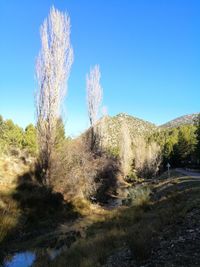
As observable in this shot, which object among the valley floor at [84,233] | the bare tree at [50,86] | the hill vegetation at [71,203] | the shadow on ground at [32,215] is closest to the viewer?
the valley floor at [84,233]

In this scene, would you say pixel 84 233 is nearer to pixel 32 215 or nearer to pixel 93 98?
pixel 32 215

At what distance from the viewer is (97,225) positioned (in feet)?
43.9

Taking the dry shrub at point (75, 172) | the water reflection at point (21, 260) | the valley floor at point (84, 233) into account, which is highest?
the dry shrub at point (75, 172)

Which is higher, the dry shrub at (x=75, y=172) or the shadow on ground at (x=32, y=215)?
the dry shrub at (x=75, y=172)

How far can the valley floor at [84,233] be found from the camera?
630 centimetres

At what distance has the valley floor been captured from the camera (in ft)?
20.7

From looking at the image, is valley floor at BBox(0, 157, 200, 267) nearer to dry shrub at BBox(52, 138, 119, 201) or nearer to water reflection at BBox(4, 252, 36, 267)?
water reflection at BBox(4, 252, 36, 267)

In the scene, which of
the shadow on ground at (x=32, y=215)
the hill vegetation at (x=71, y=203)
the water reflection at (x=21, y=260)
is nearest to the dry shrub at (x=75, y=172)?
the hill vegetation at (x=71, y=203)

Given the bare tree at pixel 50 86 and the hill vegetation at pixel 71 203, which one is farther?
the bare tree at pixel 50 86

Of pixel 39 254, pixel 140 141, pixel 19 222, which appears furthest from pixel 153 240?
pixel 140 141

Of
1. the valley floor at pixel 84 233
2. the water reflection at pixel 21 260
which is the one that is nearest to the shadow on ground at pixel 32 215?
the valley floor at pixel 84 233

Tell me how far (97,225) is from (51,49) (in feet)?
36.8

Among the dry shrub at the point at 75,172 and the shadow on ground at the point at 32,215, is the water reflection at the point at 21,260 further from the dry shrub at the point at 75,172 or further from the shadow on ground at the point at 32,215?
the dry shrub at the point at 75,172

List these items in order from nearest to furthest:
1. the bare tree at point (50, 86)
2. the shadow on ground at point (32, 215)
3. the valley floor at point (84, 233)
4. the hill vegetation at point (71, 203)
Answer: the valley floor at point (84, 233) → the hill vegetation at point (71, 203) → the shadow on ground at point (32, 215) → the bare tree at point (50, 86)
